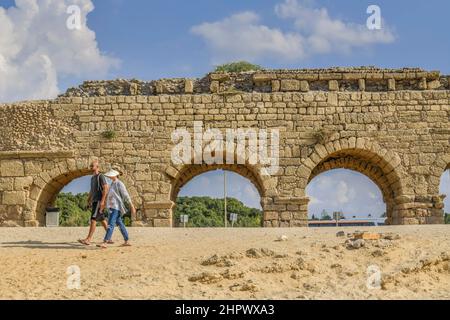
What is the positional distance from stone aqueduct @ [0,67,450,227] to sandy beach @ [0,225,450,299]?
4.87 metres

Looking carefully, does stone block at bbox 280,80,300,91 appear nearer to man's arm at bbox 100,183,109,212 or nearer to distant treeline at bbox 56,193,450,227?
man's arm at bbox 100,183,109,212

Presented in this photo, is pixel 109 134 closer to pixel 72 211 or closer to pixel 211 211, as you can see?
pixel 72 211

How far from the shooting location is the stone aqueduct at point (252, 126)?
42.4ft

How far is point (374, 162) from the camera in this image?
13.9 metres

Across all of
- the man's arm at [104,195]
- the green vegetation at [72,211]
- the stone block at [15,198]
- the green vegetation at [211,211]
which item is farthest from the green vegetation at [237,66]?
the green vegetation at [211,211]

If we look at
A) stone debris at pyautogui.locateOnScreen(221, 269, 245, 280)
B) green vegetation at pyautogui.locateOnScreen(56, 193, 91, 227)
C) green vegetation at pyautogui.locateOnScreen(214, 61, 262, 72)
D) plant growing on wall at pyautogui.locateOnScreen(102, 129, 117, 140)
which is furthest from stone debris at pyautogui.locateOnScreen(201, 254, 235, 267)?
green vegetation at pyautogui.locateOnScreen(56, 193, 91, 227)

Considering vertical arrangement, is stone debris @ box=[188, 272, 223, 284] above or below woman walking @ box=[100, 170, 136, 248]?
below

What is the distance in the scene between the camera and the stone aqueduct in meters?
12.9

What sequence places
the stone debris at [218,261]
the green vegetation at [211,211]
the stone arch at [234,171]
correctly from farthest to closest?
1. the green vegetation at [211,211]
2. the stone arch at [234,171]
3. the stone debris at [218,261]

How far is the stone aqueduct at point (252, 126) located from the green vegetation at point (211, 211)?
105ft

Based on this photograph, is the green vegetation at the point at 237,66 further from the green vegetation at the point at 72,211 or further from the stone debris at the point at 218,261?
the green vegetation at the point at 72,211

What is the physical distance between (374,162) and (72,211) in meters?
29.3

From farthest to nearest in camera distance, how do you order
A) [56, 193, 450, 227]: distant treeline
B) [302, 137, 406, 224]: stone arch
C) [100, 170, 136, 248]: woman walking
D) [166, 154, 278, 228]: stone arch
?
[56, 193, 450, 227]: distant treeline < [302, 137, 406, 224]: stone arch < [166, 154, 278, 228]: stone arch < [100, 170, 136, 248]: woman walking

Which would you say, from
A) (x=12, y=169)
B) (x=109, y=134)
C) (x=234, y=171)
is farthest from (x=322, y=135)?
(x=12, y=169)
